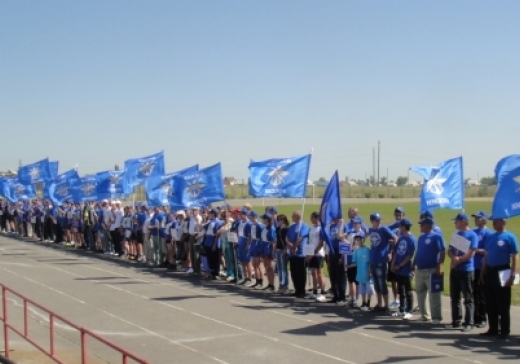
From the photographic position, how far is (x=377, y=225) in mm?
14258

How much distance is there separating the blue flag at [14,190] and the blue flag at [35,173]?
200cm

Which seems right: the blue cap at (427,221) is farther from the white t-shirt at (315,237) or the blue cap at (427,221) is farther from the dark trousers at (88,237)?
the dark trousers at (88,237)

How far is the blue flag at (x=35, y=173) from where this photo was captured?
3681 centimetres

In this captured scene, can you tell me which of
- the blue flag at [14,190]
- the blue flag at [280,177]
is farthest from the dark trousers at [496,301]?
the blue flag at [14,190]

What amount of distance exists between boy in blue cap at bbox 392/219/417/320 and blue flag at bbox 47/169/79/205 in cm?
2088

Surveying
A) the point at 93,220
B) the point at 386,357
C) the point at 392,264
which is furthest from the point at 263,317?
the point at 93,220

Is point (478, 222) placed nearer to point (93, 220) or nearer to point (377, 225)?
point (377, 225)

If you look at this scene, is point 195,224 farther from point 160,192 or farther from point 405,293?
point 405,293

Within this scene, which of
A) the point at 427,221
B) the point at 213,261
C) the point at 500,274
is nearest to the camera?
the point at 500,274

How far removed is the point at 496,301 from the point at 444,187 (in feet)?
11.2

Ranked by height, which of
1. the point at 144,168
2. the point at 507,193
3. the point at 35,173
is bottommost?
the point at 507,193

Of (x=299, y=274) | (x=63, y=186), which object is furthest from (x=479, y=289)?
(x=63, y=186)

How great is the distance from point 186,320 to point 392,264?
3833mm

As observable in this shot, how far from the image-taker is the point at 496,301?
1152cm
